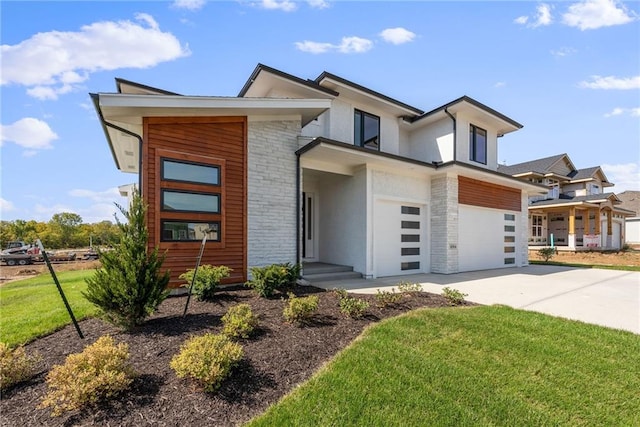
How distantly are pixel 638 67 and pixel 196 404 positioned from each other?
46.8 ft

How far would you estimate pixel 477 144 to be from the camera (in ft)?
41.7

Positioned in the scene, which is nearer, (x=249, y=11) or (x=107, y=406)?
(x=107, y=406)

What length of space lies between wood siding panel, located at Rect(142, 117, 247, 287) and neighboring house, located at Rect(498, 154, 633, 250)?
2652cm

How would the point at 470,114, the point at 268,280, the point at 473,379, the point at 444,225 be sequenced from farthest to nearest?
the point at 470,114
the point at 444,225
the point at 268,280
the point at 473,379

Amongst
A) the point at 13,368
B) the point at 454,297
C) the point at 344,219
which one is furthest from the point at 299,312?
the point at 344,219

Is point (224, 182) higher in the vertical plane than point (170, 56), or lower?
lower

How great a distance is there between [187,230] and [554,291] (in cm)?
967

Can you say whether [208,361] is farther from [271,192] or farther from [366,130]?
[366,130]

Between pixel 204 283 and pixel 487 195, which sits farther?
pixel 487 195

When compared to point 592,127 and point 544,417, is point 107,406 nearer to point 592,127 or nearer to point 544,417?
point 544,417

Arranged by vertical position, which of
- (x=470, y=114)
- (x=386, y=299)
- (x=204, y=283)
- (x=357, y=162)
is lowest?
(x=386, y=299)

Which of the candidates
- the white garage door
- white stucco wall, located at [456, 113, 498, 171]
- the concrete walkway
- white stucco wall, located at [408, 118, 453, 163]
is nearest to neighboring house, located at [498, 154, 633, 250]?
white stucco wall, located at [456, 113, 498, 171]

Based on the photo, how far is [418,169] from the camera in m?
10.3

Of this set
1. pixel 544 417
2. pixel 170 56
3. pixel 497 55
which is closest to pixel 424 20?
pixel 497 55
